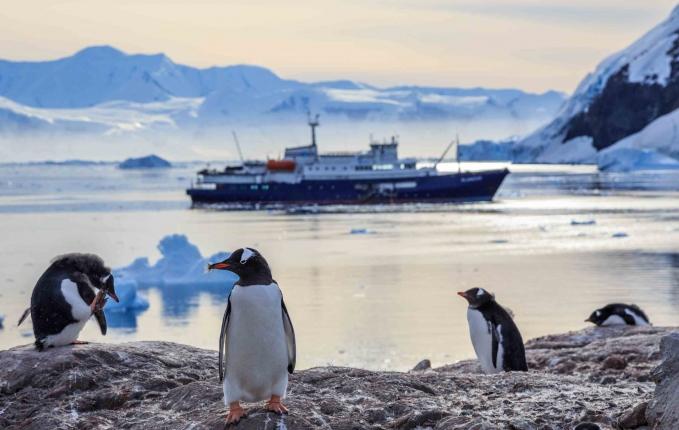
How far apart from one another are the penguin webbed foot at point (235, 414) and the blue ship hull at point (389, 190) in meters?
68.7

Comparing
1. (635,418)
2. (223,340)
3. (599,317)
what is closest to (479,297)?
(599,317)

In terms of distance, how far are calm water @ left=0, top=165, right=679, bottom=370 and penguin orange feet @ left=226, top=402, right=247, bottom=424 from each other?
9997 millimetres

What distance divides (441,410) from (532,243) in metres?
34.3

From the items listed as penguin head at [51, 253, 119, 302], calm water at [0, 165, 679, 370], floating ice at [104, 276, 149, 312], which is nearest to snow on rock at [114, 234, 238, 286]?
calm water at [0, 165, 679, 370]

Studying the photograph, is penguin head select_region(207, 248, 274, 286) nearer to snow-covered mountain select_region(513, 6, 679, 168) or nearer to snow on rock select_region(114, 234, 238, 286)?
snow on rock select_region(114, 234, 238, 286)

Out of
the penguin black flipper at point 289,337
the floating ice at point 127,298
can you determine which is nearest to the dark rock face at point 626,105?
the floating ice at point 127,298

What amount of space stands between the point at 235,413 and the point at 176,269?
23690mm

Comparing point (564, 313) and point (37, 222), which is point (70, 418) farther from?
point (37, 222)

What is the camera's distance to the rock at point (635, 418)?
564cm

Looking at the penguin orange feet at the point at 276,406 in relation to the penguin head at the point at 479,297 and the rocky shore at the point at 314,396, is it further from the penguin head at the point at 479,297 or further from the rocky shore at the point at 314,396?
the penguin head at the point at 479,297

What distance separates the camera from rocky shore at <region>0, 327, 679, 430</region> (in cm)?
579

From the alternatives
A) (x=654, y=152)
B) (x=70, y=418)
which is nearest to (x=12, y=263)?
(x=70, y=418)

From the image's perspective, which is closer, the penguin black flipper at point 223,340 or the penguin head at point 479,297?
the penguin black flipper at point 223,340

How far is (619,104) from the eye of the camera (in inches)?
6565
